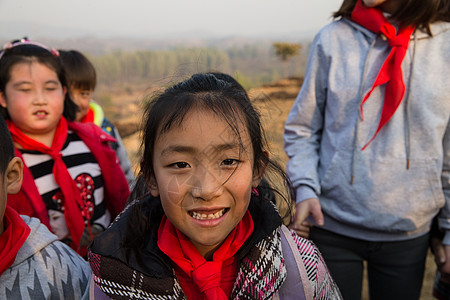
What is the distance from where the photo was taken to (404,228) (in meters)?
1.67

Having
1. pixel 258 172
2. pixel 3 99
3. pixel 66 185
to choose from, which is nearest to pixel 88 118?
pixel 3 99

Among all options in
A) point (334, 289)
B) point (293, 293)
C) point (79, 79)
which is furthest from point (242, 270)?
point (79, 79)

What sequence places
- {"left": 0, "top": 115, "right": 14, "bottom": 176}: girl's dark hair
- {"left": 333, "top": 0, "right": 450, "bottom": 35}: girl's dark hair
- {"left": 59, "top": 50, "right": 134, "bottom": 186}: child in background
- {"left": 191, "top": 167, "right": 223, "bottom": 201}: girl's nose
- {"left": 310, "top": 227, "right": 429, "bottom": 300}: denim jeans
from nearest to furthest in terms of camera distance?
{"left": 191, "top": 167, "right": 223, "bottom": 201}: girl's nose
{"left": 0, "top": 115, "right": 14, "bottom": 176}: girl's dark hair
{"left": 333, "top": 0, "right": 450, "bottom": 35}: girl's dark hair
{"left": 310, "top": 227, "right": 429, "bottom": 300}: denim jeans
{"left": 59, "top": 50, "right": 134, "bottom": 186}: child in background

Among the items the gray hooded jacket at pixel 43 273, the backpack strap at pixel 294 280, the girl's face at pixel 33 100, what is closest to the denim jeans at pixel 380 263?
the backpack strap at pixel 294 280

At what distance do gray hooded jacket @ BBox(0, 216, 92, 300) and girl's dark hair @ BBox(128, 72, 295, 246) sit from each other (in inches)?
13.8

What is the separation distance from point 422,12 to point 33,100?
6.28ft

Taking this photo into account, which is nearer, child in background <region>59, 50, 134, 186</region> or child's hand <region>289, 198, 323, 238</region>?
child's hand <region>289, 198, 323, 238</region>

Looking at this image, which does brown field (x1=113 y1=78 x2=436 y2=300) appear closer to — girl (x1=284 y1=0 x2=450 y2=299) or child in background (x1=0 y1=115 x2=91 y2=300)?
girl (x1=284 y1=0 x2=450 y2=299)

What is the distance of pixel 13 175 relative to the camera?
4.74ft

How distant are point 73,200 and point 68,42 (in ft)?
32.9

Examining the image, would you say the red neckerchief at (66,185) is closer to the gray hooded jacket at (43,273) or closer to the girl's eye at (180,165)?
the gray hooded jacket at (43,273)

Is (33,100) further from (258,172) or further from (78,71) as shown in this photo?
(258,172)

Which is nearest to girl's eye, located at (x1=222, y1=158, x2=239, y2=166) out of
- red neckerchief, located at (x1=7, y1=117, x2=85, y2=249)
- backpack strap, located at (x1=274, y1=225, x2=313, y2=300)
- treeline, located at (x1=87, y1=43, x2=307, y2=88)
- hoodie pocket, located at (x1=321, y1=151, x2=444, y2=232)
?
backpack strap, located at (x1=274, y1=225, x2=313, y2=300)

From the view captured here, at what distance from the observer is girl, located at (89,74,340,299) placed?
1.14 m
